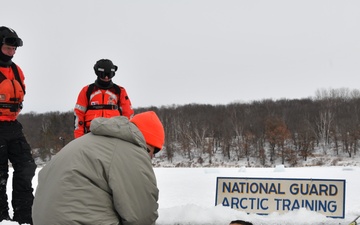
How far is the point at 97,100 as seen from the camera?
4973 millimetres

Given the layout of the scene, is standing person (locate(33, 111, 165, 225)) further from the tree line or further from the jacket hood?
the tree line

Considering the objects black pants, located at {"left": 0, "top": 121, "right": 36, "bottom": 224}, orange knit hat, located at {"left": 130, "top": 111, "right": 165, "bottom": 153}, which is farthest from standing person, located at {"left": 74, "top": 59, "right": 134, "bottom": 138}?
orange knit hat, located at {"left": 130, "top": 111, "right": 165, "bottom": 153}

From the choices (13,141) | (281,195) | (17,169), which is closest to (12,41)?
(13,141)

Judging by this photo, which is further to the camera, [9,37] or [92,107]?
[92,107]

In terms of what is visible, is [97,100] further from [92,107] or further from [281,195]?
[281,195]

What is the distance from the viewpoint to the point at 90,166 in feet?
6.16

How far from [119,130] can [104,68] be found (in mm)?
3025

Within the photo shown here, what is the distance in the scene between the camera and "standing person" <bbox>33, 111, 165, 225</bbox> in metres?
1.84

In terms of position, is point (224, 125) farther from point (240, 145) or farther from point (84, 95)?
point (84, 95)

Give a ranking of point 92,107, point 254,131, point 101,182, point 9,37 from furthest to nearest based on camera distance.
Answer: point 254,131, point 92,107, point 9,37, point 101,182

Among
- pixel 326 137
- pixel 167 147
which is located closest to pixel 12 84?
pixel 167 147

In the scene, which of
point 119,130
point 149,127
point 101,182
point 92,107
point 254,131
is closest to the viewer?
point 101,182

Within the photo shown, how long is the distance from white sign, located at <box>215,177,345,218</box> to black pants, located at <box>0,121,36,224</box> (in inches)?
89.7

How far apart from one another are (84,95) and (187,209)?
194 centimetres
